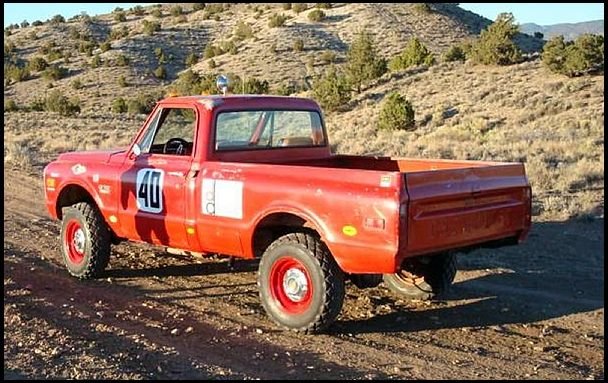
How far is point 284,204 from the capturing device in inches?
260

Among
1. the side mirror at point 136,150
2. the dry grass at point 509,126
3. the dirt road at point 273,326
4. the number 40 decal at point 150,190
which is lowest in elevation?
the dry grass at point 509,126

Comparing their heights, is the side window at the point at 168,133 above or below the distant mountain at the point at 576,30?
below

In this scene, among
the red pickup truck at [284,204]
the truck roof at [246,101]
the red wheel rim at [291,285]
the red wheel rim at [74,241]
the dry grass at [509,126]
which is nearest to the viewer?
the red pickup truck at [284,204]

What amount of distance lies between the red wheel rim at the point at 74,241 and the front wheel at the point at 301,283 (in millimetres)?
2675

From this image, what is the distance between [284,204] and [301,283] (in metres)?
0.66

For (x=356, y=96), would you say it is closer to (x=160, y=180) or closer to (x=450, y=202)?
(x=160, y=180)

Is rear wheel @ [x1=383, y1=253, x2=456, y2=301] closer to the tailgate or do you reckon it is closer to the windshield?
the tailgate

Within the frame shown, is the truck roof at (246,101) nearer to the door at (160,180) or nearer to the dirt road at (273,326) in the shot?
the door at (160,180)

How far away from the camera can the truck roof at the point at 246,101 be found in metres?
7.76

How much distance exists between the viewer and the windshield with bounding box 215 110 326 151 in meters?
7.80

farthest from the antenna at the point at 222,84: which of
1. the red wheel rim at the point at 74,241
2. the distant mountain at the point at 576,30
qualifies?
the distant mountain at the point at 576,30

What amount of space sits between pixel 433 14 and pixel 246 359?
194 feet

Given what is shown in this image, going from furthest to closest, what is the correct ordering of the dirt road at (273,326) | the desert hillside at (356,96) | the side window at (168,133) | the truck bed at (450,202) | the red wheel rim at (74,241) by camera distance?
the desert hillside at (356,96) → the red wheel rim at (74,241) → the side window at (168,133) → the truck bed at (450,202) → the dirt road at (273,326)

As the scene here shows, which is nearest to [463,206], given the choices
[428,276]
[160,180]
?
[428,276]
